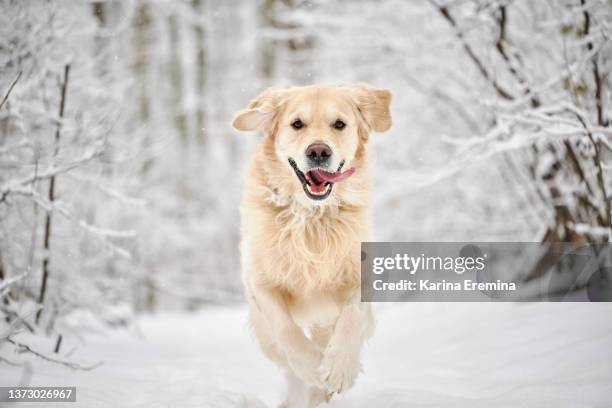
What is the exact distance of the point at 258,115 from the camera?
2.93 metres

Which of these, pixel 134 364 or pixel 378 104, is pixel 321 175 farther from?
pixel 134 364

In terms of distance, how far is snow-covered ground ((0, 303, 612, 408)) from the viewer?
7.40 feet

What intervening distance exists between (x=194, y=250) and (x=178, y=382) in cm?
923

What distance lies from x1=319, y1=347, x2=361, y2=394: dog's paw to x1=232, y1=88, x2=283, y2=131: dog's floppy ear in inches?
53.2

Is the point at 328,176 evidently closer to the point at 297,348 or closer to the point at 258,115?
the point at 258,115

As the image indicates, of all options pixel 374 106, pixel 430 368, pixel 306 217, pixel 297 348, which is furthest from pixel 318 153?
pixel 430 368

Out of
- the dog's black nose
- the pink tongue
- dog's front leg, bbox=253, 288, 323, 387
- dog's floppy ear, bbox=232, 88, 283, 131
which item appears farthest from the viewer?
dog's floppy ear, bbox=232, 88, 283, 131

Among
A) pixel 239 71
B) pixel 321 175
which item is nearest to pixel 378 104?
pixel 321 175

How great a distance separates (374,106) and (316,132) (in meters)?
0.54

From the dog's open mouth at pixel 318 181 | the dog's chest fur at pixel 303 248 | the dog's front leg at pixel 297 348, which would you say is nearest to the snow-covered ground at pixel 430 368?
the dog's front leg at pixel 297 348

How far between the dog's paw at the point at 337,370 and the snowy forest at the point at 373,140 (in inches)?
49.2

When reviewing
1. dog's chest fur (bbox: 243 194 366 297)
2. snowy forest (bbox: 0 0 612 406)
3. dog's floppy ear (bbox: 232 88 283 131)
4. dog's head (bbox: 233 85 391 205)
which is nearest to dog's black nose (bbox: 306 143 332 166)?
dog's head (bbox: 233 85 391 205)

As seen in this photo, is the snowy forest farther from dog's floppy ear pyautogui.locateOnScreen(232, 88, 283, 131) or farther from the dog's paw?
the dog's paw

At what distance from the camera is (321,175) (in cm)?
269
